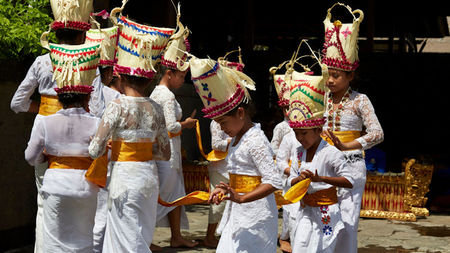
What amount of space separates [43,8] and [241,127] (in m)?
3.10

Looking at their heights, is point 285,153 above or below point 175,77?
below

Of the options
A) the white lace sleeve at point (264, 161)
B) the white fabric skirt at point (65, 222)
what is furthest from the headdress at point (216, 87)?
the white fabric skirt at point (65, 222)

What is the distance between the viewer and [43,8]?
633 centimetres

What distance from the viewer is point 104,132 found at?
413cm

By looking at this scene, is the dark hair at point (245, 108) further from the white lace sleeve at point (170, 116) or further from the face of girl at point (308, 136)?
the white lace sleeve at point (170, 116)

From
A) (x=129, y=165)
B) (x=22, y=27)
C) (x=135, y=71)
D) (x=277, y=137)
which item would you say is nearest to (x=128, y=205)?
(x=129, y=165)

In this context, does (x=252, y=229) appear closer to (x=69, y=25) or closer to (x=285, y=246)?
(x=69, y=25)

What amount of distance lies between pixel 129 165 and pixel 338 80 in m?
2.02

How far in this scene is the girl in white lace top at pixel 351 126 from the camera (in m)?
5.15

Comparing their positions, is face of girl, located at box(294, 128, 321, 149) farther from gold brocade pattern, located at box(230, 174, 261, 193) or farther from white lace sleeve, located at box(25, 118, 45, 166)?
white lace sleeve, located at box(25, 118, 45, 166)

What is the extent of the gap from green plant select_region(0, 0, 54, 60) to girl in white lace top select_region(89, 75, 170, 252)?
6.57 ft

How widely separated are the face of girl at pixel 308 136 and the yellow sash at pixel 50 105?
178 cm

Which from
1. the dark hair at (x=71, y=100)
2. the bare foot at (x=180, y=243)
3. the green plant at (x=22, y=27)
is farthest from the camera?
the bare foot at (x=180, y=243)

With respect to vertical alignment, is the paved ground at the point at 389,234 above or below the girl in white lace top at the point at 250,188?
below
